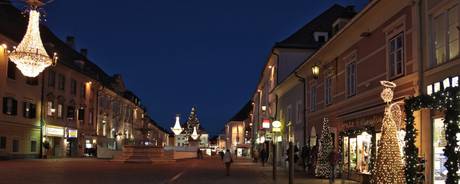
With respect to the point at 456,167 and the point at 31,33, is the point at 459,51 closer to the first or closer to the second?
the point at 456,167

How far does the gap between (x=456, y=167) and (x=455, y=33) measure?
509 cm

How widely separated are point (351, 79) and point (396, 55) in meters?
6.93

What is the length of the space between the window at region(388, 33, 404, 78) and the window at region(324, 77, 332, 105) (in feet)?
35.2

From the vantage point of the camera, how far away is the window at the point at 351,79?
1091 inches

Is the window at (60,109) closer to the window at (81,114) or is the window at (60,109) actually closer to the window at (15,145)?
the window at (81,114)

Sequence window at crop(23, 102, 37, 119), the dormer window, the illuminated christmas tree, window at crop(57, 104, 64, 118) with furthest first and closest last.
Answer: window at crop(57, 104, 64, 118) → the dormer window → window at crop(23, 102, 37, 119) → the illuminated christmas tree

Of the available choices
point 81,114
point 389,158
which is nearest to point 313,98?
point 389,158

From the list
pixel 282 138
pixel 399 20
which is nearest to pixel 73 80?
pixel 282 138

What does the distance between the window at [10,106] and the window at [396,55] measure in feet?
117

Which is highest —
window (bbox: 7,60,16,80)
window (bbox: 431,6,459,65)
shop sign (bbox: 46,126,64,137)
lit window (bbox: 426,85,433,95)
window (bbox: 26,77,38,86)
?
window (bbox: 7,60,16,80)

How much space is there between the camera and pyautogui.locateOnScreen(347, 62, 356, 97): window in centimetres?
2770

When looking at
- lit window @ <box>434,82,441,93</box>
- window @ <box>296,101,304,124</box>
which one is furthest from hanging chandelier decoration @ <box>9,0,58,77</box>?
window @ <box>296,101,304,124</box>

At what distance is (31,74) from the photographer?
24.1 m

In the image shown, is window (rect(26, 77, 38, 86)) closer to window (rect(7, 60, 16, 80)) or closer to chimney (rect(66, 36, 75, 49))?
window (rect(7, 60, 16, 80))
